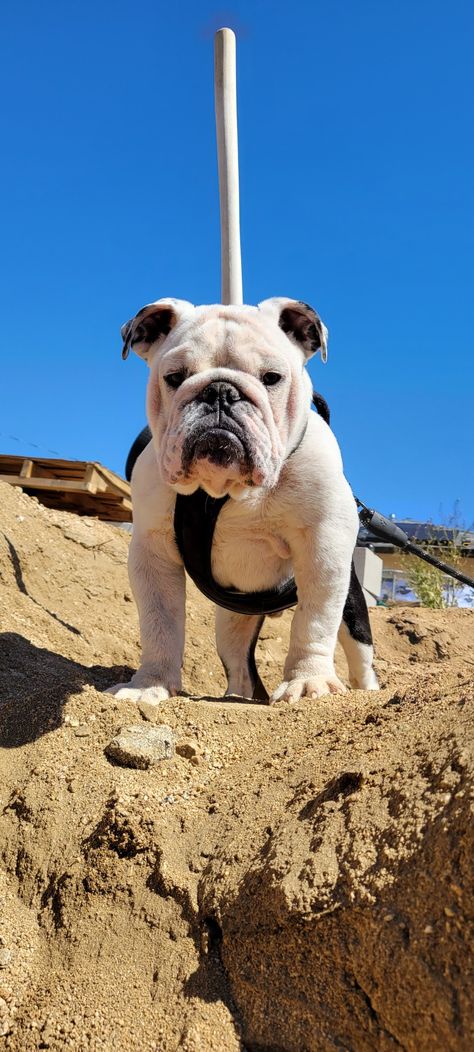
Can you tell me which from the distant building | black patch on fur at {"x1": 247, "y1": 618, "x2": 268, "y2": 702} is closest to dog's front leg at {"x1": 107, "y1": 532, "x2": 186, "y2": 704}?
black patch on fur at {"x1": 247, "y1": 618, "x2": 268, "y2": 702}

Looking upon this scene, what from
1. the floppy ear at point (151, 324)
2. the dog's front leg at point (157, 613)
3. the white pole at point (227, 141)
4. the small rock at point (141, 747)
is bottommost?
the small rock at point (141, 747)

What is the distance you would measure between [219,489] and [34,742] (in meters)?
1.07

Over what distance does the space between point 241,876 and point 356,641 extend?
9.07 ft

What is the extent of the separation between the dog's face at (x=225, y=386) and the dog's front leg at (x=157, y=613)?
0.57m

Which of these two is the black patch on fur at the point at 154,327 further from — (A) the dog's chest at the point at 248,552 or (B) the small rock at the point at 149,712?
(B) the small rock at the point at 149,712

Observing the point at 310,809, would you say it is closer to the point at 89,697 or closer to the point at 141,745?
the point at 141,745

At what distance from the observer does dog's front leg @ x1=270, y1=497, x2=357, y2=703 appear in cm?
369

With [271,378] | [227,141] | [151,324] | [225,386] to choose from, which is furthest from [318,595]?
[227,141]

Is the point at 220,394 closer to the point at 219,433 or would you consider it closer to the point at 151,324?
the point at 219,433

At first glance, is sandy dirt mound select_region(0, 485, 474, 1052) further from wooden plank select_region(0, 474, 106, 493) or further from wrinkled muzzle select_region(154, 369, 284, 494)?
wooden plank select_region(0, 474, 106, 493)

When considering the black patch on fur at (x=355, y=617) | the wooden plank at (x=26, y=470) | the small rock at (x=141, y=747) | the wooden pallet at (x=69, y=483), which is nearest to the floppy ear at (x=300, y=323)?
the black patch on fur at (x=355, y=617)

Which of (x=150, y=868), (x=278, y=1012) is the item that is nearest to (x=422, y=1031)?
(x=278, y=1012)

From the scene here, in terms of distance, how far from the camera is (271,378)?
3406 mm

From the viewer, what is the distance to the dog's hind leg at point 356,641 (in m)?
4.85
